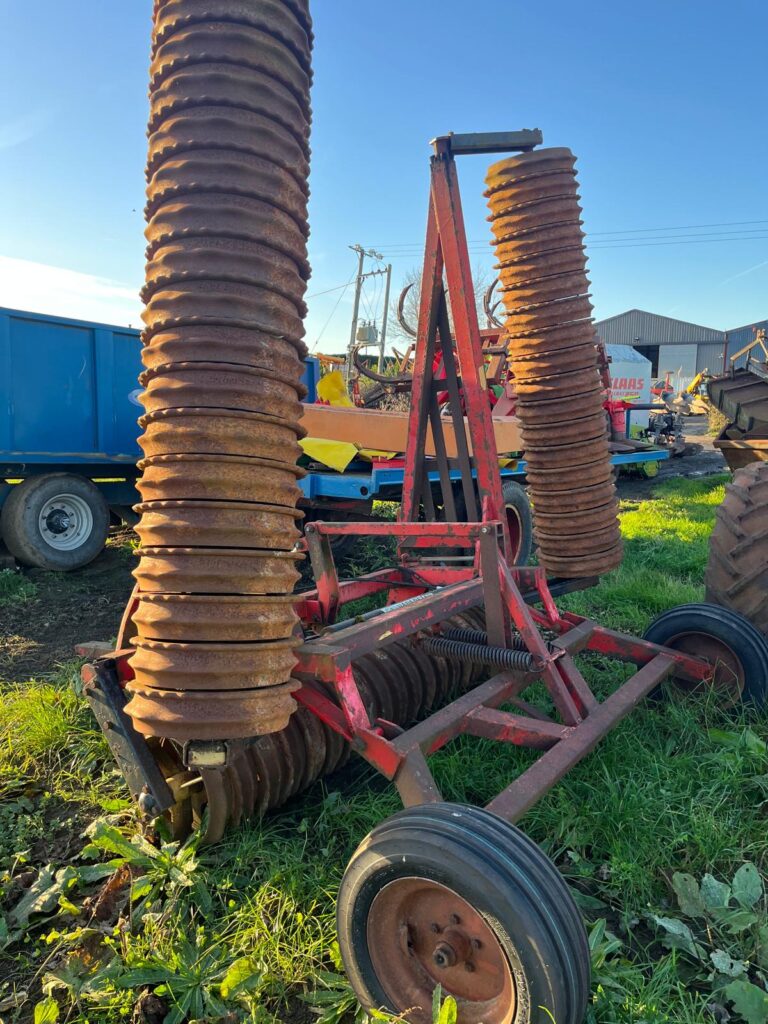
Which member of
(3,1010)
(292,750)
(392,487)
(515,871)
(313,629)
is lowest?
(3,1010)

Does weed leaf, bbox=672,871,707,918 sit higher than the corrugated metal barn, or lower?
lower

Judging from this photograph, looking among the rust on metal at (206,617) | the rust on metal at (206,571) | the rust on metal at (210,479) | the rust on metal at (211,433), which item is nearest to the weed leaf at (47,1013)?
the rust on metal at (206,617)

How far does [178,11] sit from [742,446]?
23.3 ft

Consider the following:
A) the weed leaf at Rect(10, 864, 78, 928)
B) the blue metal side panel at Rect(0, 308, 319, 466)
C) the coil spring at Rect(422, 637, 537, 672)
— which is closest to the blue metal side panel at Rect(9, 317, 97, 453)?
the blue metal side panel at Rect(0, 308, 319, 466)

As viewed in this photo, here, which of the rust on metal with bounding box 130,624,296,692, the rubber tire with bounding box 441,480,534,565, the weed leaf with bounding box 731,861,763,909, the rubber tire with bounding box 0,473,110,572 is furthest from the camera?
the rubber tire with bounding box 441,480,534,565

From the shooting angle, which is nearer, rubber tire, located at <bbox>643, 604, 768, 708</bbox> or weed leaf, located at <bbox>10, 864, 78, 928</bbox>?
weed leaf, located at <bbox>10, 864, 78, 928</bbox>

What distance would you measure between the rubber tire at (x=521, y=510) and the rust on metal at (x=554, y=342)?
2.84 metres

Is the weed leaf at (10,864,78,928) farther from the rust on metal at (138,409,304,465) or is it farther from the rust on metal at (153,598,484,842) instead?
the rust on metal at (138,409,304,465)

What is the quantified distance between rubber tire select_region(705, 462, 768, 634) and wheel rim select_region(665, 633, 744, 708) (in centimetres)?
22

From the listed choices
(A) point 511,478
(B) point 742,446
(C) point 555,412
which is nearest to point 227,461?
(C) point 555,412

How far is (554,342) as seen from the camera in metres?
3.55

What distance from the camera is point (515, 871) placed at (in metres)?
1.53

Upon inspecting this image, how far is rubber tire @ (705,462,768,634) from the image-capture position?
3.21 metres

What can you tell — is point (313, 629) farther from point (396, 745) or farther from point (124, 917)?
point (124, 917)
